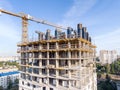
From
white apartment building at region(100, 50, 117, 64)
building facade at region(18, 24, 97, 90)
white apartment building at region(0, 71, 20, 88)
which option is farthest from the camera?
white apartment building at region(100, 50, 117, 64)

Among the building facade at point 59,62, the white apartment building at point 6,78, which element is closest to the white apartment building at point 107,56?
the white apartment building at point 6,78

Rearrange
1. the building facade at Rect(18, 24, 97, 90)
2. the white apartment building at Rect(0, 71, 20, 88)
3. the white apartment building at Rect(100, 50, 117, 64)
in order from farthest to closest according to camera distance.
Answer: the white apartment building at Rect(100, 50, 117, 64)
the white apartment building at Rect(0, 71, 20, 88)
the building facade at Rect(18, 24, 97, 90)

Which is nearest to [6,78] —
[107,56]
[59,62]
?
[59,62]

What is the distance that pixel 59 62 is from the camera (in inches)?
813

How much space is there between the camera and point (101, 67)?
6688cm

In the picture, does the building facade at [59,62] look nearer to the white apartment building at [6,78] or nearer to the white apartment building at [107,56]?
the white apartment building at [6,78]

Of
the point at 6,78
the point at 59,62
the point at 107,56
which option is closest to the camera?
the point at 59,62

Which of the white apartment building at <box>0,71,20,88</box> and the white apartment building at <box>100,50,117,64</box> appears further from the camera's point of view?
the white apartment building at <box>100,50,117,64</box>

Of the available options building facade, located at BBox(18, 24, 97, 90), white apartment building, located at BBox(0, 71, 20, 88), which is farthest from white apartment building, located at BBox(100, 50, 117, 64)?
building facade, located at BBox(18, 24, 97, 90)

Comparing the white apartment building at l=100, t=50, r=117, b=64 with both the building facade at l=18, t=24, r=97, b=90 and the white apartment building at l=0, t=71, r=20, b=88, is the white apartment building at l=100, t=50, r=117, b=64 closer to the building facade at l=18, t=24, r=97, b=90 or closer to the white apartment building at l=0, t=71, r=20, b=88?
the white apartment building at l=0, t=71, r=20, b=88

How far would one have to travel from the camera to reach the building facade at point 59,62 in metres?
18.5

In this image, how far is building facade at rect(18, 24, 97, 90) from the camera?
1845cm

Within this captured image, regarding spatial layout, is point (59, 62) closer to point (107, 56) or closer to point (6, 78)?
point (6, 78)

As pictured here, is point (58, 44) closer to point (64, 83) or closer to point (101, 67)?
point (64, 83)
